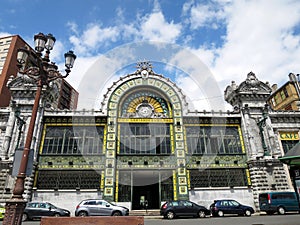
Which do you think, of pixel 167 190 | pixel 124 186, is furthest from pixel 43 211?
pixel 167 190

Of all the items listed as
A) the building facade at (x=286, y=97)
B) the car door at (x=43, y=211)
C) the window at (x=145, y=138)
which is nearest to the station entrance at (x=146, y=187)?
the window at (x=145, y=138)

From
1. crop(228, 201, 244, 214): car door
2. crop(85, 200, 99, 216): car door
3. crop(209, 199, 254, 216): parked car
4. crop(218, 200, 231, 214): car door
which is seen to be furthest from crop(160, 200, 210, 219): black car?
crop(85, 200, 99, 216): car door

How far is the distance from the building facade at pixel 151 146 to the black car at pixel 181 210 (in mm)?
4232

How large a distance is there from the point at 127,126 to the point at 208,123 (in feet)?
30.2

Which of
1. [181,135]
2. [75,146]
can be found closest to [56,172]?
[75,146]

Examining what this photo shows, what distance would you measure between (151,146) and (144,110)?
14.1ft

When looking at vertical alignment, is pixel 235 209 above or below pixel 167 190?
below

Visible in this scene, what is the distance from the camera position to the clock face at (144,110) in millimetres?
24727

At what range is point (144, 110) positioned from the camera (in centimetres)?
2498

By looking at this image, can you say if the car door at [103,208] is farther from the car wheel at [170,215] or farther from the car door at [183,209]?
the car door at [183,209]

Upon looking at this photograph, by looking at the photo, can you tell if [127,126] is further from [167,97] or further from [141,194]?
[141,194]

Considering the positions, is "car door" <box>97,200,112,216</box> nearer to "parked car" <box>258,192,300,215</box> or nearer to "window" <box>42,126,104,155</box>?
"window" <box>42,126,104,155</box>

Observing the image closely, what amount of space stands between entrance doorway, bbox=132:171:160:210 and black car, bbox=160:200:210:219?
595cm

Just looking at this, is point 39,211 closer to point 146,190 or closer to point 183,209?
point 183,209
